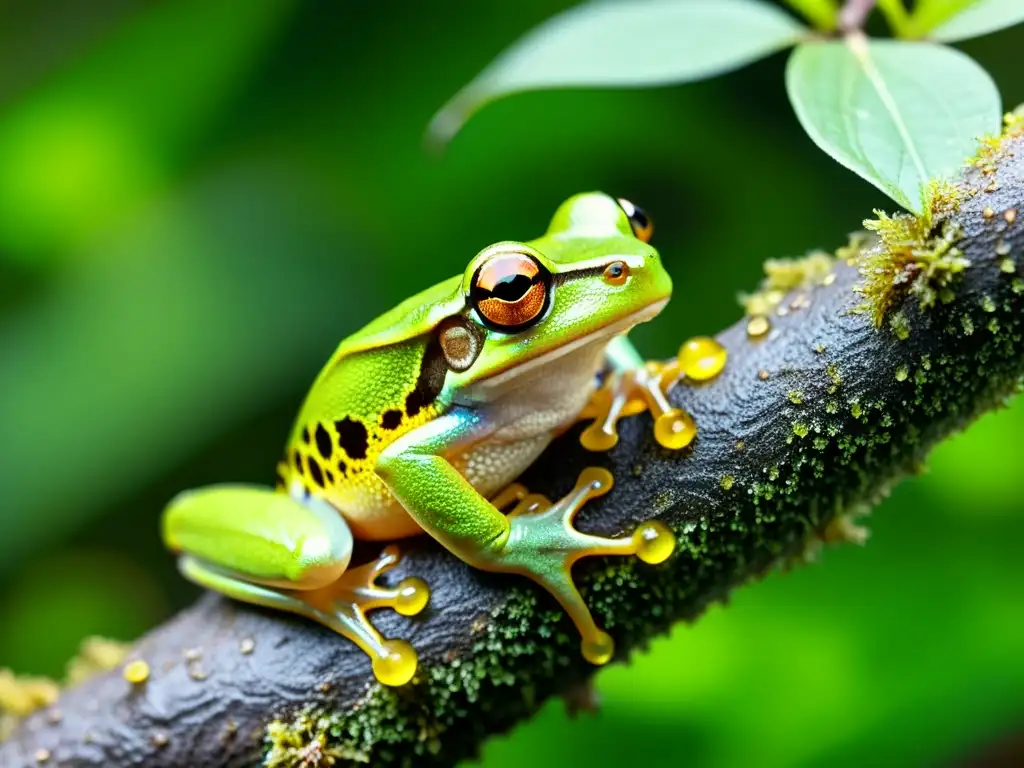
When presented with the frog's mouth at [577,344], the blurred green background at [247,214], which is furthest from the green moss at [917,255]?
the blurred green background at [247,214]

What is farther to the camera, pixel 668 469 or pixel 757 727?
pixel 757 727

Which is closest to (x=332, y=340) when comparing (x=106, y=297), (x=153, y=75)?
(x=106, y=297)

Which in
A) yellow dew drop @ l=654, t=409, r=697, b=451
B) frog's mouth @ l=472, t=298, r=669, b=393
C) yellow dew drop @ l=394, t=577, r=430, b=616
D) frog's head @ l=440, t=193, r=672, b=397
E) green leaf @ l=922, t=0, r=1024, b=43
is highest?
green leaf @ l=922, t=0, r=1024, b=43

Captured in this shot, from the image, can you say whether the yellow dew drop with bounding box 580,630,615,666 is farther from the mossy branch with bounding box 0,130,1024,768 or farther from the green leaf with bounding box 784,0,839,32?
the green leaf with bounding box 784,0,839,32

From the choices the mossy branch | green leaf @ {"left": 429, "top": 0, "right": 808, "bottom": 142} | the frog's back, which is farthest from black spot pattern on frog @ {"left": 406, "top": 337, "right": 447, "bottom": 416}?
green leaf @ {"left": 429, "top": 0, "right": 808, "bottom": 142}

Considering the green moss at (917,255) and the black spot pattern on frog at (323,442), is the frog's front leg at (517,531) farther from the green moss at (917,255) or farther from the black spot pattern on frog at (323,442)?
the green moss at (917,255)

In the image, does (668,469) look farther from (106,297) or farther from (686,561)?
(106,297)
